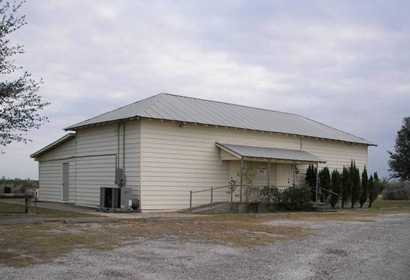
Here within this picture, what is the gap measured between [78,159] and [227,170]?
23.8 feet

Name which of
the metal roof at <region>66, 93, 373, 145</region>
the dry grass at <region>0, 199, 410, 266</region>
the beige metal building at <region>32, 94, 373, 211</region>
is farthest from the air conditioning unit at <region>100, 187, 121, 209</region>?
the dry grass at <region>0, 199, 410, 266</region>

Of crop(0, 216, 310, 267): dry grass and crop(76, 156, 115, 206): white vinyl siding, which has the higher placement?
crop(76, 156, 115, 206): white vinyl siding

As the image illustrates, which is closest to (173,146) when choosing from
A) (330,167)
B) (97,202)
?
(97,202)

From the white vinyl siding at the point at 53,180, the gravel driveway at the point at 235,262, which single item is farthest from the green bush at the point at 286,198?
the gravel driveway at the point at 235,262

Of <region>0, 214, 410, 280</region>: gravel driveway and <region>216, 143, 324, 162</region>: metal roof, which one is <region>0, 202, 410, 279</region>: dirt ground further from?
<region>216, 143, 324, 162</region>: metal roof

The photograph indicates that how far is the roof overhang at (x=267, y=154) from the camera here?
969 inches

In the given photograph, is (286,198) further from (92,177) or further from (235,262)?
(235,262)

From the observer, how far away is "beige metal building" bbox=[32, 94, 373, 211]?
910 inches

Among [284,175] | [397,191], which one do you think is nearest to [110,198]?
[284,175]

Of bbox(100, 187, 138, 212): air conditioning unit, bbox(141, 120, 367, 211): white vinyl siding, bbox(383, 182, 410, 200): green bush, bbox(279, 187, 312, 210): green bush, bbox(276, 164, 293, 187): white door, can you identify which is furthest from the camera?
bbox(383, 182, 410, 200): green bush

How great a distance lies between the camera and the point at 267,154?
26000 millimetres

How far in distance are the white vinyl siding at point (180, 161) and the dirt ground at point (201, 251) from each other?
5.23m

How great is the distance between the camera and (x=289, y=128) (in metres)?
30.2

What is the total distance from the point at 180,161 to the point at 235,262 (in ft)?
44.8
